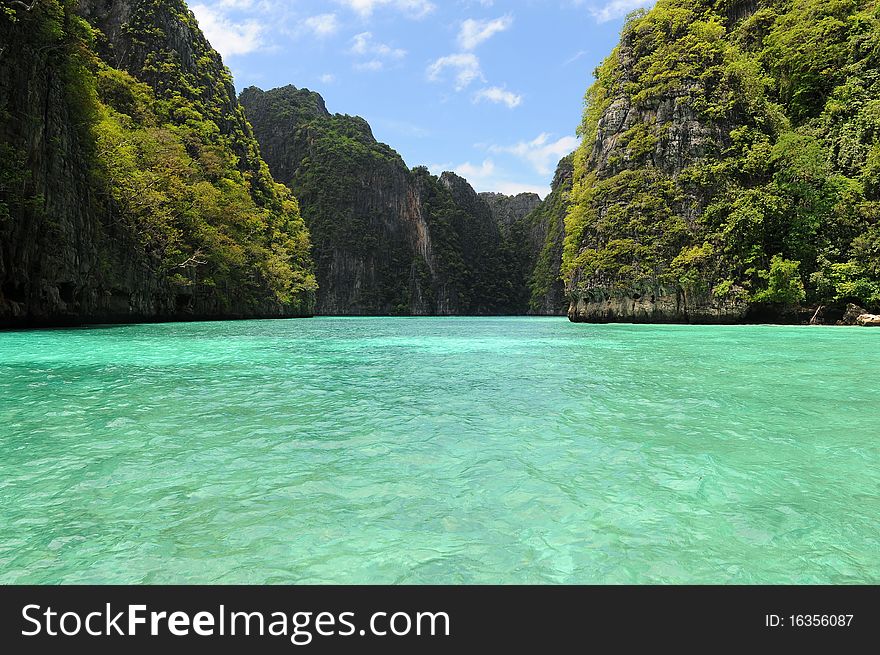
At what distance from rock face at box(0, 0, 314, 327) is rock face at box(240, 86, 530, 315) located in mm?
39993

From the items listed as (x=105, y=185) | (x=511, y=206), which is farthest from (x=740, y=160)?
(x=511, y=206)

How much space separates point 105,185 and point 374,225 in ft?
241

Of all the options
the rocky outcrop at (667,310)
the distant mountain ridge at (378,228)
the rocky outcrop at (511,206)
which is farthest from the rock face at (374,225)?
the rocky outcrop at (667,310)

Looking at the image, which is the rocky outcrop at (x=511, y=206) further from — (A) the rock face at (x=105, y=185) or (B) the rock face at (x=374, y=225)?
(A) the rock face at (x=105, y=185)

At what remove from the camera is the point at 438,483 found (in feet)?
12.1

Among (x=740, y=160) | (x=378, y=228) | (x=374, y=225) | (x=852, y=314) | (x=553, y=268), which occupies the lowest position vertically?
(x=852, y=314)

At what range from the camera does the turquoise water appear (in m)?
2.51

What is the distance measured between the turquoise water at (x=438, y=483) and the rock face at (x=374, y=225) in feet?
289

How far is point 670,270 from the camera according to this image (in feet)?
105

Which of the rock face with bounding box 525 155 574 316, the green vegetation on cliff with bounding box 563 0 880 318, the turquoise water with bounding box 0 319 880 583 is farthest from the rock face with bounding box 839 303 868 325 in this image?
the rock face with bounding box 525 155 574 316

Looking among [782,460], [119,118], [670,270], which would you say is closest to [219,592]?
[782,460]

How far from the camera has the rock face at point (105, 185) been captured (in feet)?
64.0

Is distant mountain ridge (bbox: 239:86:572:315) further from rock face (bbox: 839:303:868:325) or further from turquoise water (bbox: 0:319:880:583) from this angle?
turquoise water (bbox: 0:319:880:583)

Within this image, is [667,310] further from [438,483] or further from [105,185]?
[105,185]
